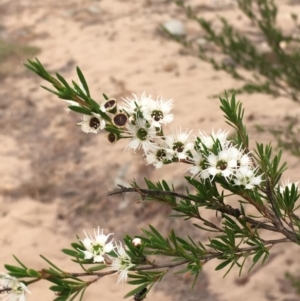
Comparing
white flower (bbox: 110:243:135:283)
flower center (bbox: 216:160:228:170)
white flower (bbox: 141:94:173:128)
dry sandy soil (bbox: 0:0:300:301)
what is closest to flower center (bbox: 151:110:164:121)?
white flower (bbox: 141:94:173:128)

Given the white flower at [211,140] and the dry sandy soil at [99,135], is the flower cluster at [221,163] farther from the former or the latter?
the dry sandy soil at [99,135]

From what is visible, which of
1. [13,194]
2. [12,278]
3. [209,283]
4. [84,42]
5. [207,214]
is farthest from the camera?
[84,42]

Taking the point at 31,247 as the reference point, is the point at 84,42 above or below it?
above

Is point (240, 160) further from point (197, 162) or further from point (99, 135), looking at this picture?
point (99, 135)

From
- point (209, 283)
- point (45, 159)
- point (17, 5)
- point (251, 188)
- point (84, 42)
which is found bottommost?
point (209, 283)

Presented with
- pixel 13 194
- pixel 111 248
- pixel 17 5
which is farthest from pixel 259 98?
pixel 17 5

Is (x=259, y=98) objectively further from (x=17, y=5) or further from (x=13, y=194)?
(x=17, y=5)

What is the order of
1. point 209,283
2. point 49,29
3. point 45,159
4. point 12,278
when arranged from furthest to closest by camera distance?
point 49,29, point 45,159, point 209,283, point 12,278
